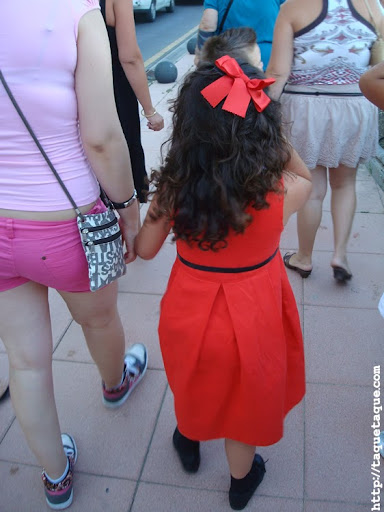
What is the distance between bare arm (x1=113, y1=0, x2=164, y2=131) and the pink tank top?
851 millimetres

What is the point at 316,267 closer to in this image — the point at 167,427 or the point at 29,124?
the point at 167,427

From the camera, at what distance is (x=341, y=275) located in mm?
2955

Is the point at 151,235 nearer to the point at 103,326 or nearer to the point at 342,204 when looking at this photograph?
the point at 103,326

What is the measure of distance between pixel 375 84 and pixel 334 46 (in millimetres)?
1087

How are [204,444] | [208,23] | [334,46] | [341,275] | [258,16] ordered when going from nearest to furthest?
[204,444] → [334,46] → [341,275] → [258,16] → [208,23]

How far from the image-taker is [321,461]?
196cm

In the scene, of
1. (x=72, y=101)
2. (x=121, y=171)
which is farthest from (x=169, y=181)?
(x=72, y=101)

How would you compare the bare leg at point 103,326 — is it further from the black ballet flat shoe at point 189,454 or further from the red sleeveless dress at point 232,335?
the black ballet flat shoe at point 189,454

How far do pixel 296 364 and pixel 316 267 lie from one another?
5.08ft

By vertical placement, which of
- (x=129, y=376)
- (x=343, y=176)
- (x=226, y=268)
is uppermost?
(x=226, y=268)

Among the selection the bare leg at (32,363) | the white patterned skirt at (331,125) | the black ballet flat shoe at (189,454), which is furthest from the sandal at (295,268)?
the bare leg at (32,363)

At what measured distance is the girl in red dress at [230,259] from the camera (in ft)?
4.15

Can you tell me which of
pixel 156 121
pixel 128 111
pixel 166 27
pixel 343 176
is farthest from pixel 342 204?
pixel 166 27

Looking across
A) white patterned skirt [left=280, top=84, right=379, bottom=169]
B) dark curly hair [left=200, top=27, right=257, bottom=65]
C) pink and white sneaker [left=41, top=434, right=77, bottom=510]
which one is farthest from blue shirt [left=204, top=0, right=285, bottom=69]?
pink and white sneaker [left=41, top=434, right=77, bottom=510]
